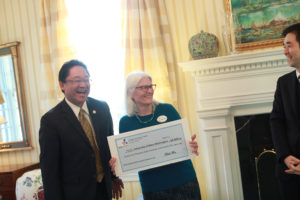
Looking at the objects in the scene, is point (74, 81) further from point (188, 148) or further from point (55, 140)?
point (188, 148)

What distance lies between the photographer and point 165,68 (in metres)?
2.96

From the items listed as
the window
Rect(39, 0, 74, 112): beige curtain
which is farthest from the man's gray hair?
Rect(39, 0, 74, 112): beige curtain

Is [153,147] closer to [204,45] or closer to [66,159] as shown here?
[66,159]

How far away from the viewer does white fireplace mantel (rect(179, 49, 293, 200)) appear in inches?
102

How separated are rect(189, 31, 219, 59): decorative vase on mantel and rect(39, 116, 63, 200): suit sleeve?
5.12 ft

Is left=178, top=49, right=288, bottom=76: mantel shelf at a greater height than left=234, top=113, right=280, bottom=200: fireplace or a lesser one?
greater

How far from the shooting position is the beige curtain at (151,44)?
116 inches

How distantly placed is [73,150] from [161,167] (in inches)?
22.9

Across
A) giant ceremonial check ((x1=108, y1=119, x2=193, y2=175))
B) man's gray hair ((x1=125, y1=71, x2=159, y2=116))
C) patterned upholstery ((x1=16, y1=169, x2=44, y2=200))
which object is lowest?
patterned upholstery ((x1=16, y1=169, x2=44, y2=200))

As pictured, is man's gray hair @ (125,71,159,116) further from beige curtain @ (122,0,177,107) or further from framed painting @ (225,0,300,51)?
framed painting @ (225,0,300,51)

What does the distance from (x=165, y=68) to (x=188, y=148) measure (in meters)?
1.26

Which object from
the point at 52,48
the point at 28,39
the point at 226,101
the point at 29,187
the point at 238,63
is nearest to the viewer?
the point at 238,63

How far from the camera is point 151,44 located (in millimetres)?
3006

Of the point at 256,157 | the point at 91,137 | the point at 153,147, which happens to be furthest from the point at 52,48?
the point at 256,157
